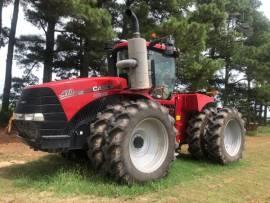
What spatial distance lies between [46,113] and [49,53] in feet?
42.7

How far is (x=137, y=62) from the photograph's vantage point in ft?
24.5

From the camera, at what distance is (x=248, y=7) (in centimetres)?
3052

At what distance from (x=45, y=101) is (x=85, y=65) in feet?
39.1

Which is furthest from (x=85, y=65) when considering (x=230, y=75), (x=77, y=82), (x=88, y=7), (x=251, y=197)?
(x=230, y=75)

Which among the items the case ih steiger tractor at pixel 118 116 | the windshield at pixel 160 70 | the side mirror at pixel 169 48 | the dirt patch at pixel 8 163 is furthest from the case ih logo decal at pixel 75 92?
the dirt patch at pixel 8 163

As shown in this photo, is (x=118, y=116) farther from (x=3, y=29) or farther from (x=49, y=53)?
(x=3, y=29)

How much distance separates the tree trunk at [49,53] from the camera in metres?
19.3

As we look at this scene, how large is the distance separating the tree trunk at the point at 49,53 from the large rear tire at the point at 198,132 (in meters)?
11.0

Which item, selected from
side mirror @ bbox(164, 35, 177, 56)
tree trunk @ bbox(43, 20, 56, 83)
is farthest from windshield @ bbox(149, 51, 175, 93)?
tree trunk @ bbox(43, 20, 56, 83)

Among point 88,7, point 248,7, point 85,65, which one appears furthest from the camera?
point 248,7

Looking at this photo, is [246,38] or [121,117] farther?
[246,38]

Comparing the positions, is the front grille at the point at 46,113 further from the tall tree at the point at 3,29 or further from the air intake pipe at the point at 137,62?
the tall tree at the point at 3,29

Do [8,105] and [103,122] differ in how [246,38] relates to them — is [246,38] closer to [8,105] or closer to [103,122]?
[8,105]

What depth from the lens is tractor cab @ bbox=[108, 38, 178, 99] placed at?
27.6ft
